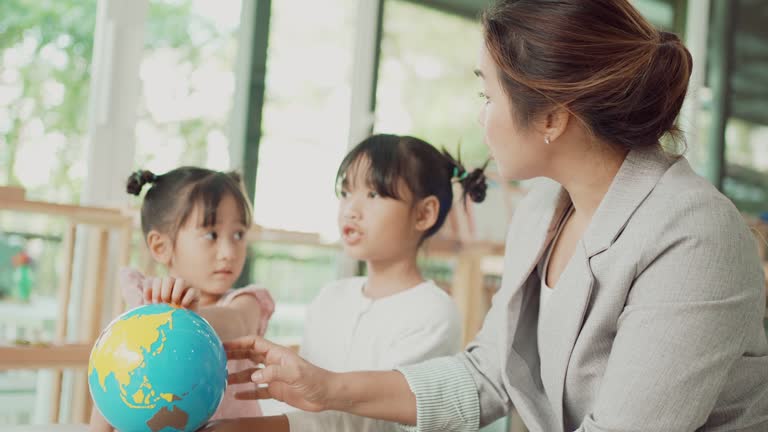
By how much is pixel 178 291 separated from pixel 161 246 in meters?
0.51

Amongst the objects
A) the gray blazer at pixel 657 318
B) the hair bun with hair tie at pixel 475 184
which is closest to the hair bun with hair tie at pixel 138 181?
Answer: the hair bun with hair tie at pixel 475 184

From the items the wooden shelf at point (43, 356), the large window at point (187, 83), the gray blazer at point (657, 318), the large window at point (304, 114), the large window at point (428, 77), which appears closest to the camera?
the gray blazer at point (657, 318)

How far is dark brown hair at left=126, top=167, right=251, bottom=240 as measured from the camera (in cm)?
191

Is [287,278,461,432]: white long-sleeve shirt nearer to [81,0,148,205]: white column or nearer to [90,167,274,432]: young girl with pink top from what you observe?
[90,167,274,432]: young girl with pink top

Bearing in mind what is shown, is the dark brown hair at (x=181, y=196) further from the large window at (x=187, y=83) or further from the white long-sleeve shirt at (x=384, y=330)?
the large window at (x=187, y=83)

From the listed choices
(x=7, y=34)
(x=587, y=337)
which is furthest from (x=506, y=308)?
(x=7, y=34)

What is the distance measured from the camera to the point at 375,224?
2076 mm

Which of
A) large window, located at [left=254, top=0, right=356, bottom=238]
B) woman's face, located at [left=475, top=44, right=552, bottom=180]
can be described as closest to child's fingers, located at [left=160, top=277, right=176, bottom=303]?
woman's face, located at [left=475, top=44, right=552, bottom=180]

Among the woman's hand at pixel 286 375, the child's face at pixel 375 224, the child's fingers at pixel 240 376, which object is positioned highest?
the child's face at pixel 375 224

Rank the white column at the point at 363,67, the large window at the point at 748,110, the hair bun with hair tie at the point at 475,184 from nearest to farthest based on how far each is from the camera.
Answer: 1. the hair bun with hair tie at the point at 475,184
2. the white column at the point at 363,67
3. the large window at the point at 748,110

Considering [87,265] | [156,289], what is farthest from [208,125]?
[156,289]

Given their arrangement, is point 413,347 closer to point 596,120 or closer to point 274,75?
point 596,120

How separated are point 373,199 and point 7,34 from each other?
5.44ft

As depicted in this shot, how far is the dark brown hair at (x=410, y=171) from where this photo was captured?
82.4 inches
